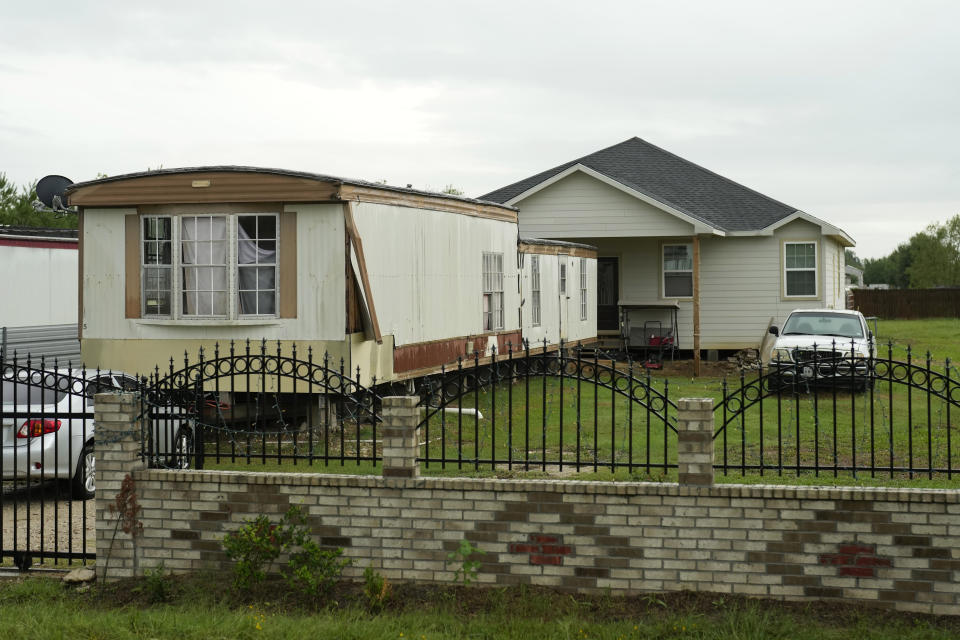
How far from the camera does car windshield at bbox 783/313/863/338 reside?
66.0 ft

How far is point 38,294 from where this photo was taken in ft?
64.5

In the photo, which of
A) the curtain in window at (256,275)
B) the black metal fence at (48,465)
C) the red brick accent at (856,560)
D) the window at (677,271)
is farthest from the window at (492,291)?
the red brick accent at (856,560)

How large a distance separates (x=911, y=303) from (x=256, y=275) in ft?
148

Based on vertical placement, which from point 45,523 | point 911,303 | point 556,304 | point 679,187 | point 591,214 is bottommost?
point 45,523

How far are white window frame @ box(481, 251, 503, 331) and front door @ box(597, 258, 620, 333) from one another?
9327 mm

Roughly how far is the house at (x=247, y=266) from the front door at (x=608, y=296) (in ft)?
43.9

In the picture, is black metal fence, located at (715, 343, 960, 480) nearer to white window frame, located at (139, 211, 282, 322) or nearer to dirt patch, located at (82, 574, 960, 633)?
dirt patch, located at (82, 574, 960, 633)

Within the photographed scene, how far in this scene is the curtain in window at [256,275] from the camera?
14.2 metres

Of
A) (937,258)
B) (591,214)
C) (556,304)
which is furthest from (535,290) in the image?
(937,258)

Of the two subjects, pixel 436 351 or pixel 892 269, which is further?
pixel 892 269

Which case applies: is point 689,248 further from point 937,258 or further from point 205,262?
point 937,258

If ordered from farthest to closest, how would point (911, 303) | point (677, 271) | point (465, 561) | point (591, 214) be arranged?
1. point (911, 303)
2. point (677, 271)
3. point (591, 214)
4. point (465, 561)

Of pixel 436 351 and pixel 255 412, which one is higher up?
pixel 436 351

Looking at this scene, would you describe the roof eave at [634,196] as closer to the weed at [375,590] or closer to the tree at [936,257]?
the weed at [375,590]
